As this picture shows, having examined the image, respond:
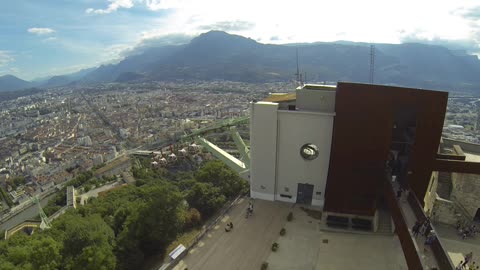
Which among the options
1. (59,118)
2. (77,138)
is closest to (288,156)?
(77,138)

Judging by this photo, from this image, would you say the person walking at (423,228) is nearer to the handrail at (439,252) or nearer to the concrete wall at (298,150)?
the handrail at (439,252)

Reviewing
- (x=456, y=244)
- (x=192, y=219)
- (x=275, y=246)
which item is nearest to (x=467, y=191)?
(x=456, y=244)

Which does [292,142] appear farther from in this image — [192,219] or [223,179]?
[192,219]

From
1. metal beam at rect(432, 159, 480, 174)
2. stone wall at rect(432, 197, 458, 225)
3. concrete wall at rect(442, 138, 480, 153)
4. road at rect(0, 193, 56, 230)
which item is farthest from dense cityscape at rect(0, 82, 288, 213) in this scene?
metal beam at rect(432, 159, 480, 174)

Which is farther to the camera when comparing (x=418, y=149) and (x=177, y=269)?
(x=418, y=149)

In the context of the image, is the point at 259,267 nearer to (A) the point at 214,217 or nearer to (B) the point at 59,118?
(A) the point at 214,217

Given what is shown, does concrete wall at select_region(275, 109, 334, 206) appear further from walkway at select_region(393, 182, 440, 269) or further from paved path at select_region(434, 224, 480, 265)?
paved path at select_region(434, 224, 480, 265)
